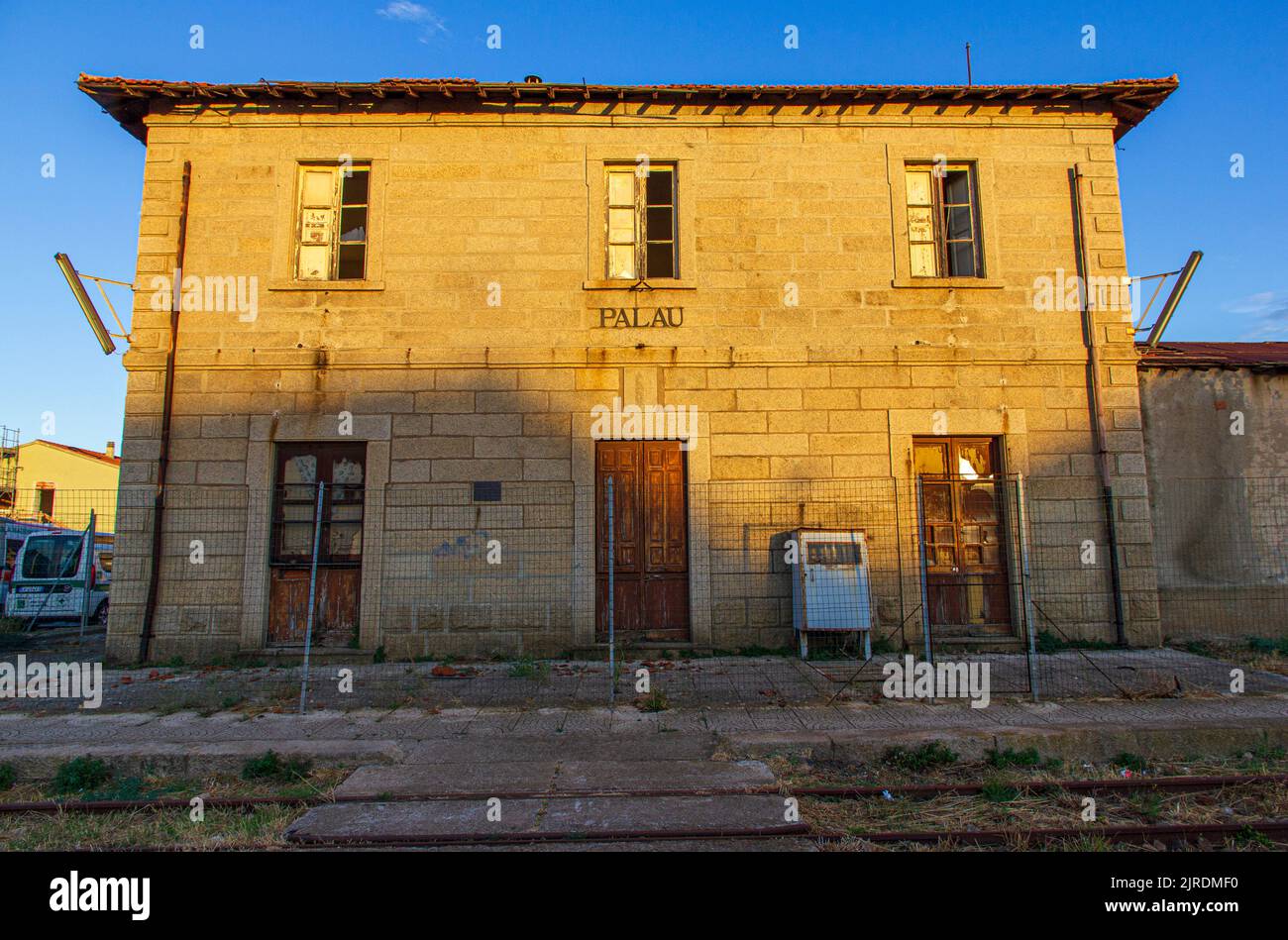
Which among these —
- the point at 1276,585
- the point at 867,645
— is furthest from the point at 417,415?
the point at 1276,585

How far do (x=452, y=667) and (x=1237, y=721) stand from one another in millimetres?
7943

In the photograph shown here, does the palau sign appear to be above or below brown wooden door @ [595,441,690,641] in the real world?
above

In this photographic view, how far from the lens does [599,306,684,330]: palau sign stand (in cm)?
1004

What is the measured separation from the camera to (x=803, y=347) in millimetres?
10016

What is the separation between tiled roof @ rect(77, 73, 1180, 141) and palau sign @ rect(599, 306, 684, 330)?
3148mm

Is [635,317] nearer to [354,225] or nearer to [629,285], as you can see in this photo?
[629,285]

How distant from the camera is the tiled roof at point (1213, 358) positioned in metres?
10.6

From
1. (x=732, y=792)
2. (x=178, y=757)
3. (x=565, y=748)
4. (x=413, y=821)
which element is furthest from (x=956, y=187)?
(x=178, y=757)

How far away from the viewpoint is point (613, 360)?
9.92m

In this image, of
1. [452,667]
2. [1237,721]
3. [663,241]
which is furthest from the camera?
[663,241]

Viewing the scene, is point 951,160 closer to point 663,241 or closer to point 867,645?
point 663,241

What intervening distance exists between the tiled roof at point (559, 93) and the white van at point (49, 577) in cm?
906

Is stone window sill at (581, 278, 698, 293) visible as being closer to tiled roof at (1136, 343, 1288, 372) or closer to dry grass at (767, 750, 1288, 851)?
dry grass at (767, 750, 1288, 851)

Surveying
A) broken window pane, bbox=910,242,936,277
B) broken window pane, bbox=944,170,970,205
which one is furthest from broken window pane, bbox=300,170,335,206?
broken window pane, bbox=944,170,970,205
